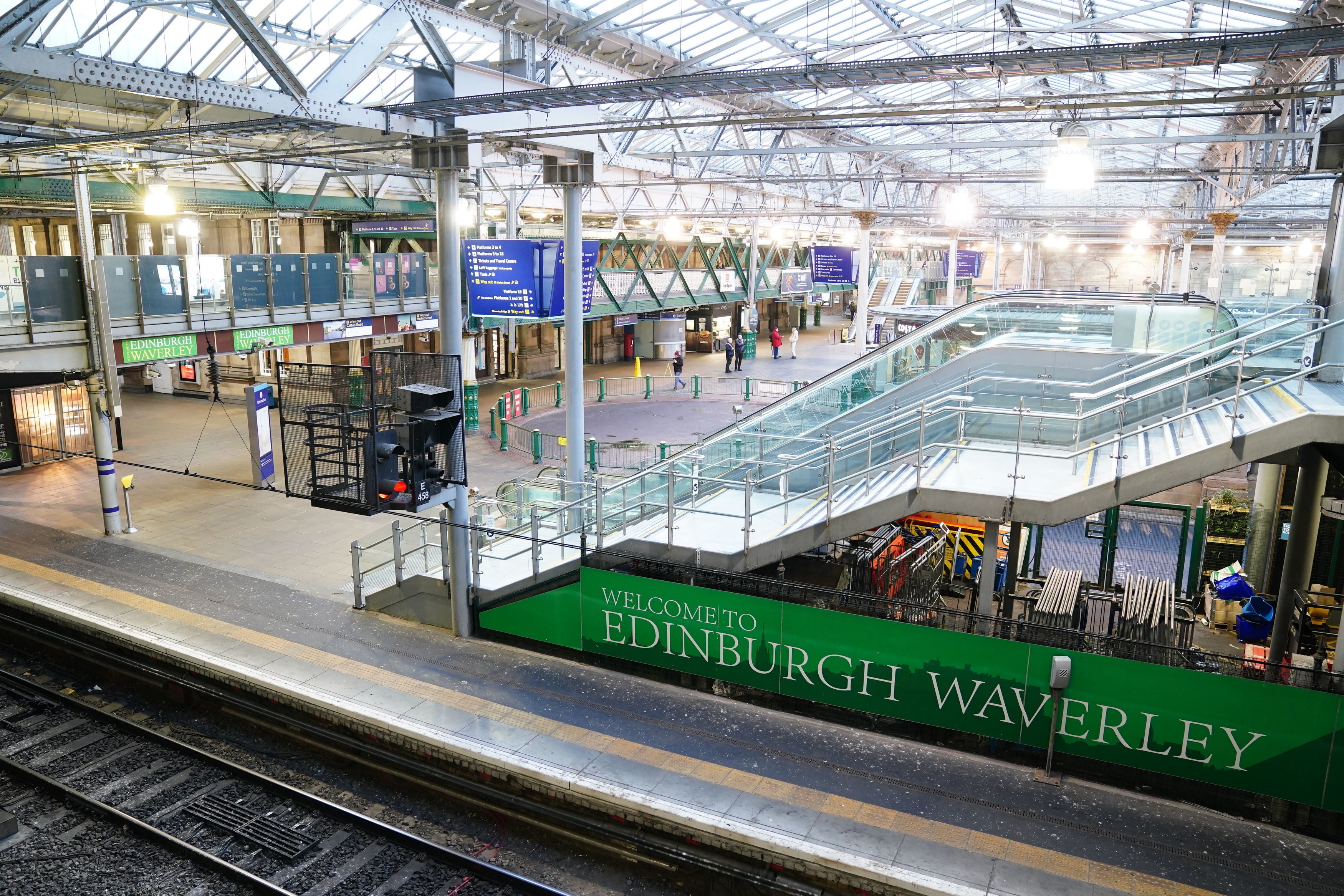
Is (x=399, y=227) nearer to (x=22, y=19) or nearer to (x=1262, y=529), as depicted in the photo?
(x=22, y=19)

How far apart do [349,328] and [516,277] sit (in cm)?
652

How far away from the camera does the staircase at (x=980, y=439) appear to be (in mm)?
9266

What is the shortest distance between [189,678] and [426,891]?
5.56 m

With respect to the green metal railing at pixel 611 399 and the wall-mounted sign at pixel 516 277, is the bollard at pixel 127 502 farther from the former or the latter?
the green metal railing at pixel 611 399

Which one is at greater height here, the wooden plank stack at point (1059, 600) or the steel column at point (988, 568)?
the steel column at point (988, 568)

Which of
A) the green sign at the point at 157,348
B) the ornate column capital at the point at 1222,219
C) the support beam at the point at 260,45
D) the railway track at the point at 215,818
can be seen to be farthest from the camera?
the ornate column capital at the point at 1222,219

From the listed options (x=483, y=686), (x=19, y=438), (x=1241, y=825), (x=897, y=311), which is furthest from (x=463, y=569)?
(x=897, y=311)

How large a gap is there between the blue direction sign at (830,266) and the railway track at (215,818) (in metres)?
25.1

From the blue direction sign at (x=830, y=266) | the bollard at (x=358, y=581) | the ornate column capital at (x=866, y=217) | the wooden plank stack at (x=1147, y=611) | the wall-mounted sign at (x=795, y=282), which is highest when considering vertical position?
the ornate column capital at (x=866, y=217)

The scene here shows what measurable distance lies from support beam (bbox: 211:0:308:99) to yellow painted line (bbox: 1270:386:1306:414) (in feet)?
34.9

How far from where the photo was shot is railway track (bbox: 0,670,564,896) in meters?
8.04

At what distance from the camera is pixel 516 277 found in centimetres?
1575

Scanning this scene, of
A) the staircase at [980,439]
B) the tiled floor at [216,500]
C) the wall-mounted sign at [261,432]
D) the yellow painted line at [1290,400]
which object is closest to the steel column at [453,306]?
the staircase at [980,439]

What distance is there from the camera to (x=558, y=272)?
16.0 meters
